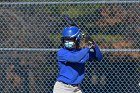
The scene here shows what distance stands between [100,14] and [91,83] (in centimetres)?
101

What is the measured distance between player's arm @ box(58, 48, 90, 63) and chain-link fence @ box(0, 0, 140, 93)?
1153 mm

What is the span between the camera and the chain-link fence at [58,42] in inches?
307

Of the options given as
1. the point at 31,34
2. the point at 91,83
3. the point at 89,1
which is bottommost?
the point at 91,83

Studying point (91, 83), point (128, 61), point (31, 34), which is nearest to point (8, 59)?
point (31, 34)

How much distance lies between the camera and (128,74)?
7.88 meters

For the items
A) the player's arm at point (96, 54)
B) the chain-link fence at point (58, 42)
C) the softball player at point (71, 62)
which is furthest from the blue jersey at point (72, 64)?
the chain-link fence at point (58, 42)

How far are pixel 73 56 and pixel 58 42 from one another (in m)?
1.45

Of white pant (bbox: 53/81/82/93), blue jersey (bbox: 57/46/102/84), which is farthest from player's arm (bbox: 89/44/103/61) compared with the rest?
white pant (bbox: 53/81/82/93)

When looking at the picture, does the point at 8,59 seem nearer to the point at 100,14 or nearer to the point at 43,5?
the point at 43,5

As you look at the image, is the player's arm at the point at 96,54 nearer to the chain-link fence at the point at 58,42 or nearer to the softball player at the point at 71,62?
the softball player at the point at 71,62

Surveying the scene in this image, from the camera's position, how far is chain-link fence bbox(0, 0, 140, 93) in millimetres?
7789

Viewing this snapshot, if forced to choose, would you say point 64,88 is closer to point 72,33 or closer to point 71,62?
point 71,62

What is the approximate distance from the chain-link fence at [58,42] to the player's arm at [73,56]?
3.78 ft

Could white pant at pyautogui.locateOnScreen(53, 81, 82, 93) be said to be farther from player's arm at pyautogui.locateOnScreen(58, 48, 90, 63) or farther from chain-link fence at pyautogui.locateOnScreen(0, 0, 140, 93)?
chain-link fence at pyautogui.locateOnScreen(0, 0, 140, 93)
